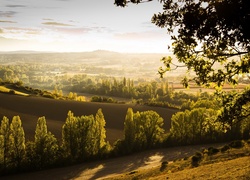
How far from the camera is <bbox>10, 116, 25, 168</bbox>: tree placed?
2672 inches

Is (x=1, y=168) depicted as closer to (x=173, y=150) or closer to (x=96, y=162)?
(x=96, y=162)

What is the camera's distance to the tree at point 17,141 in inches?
2672

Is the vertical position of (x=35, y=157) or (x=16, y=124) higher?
(x=16, y=124)

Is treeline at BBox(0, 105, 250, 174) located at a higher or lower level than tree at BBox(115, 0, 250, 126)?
lower

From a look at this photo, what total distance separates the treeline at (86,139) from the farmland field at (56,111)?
14.8 m

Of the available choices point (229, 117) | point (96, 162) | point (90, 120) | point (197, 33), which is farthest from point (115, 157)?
point (197, 33)

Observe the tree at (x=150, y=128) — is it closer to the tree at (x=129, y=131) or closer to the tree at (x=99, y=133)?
the tree at (x=129, y=131)

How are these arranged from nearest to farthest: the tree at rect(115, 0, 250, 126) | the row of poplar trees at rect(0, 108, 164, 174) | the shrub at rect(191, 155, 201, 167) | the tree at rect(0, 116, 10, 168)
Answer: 1. the tree at rect(115, 0, 250, 126)
2. the shrub at rect(191, 155, 201, 167)
3. the tree at rect(0, 116, 10, 168)
4. the row of poplar trees at rect(0, 108, 164, 174)

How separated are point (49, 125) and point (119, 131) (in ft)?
86.7

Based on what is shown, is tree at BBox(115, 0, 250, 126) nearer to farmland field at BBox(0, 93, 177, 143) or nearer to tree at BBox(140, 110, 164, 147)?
tree at BBox(140, 110, 164, 147)

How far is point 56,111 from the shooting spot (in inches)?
4948

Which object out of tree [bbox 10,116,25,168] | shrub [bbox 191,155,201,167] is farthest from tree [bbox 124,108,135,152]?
shrub [bbox 191,155,201,167]

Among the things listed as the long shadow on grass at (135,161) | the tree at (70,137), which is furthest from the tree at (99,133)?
the tree at (70,137)

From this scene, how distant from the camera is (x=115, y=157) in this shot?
266 ft
